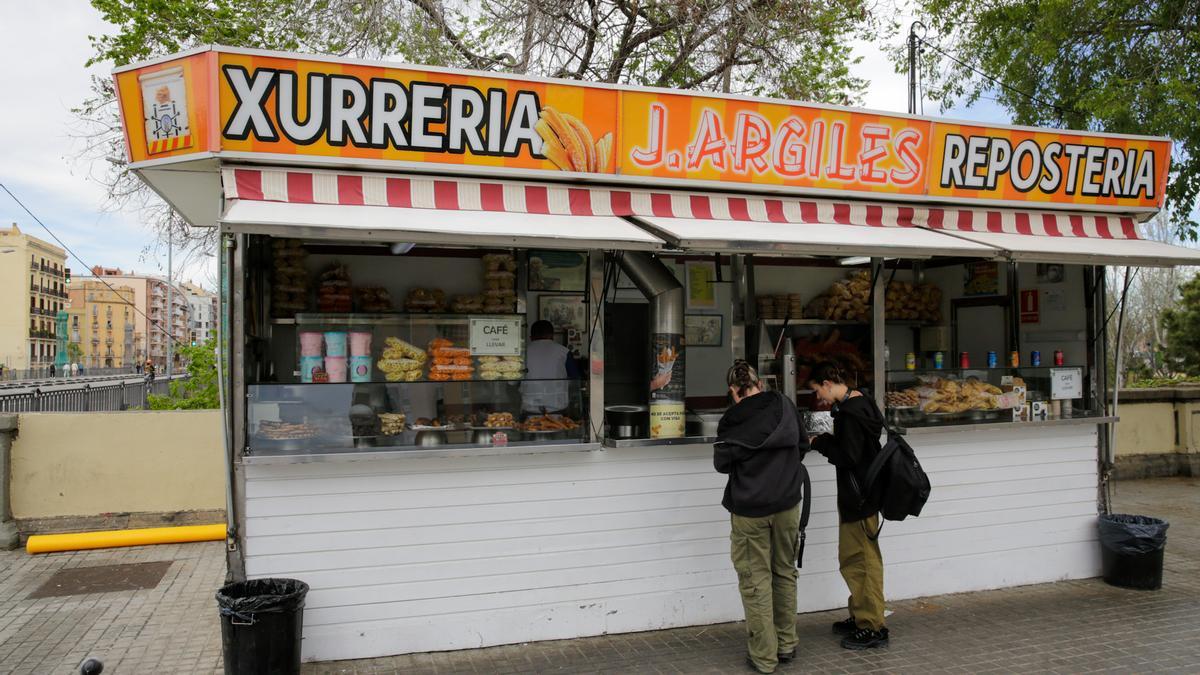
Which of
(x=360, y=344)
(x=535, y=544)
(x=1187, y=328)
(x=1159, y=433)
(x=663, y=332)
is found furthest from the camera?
(x=1187, y=328)

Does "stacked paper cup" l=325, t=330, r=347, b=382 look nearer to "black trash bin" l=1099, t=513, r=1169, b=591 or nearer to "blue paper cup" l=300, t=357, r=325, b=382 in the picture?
"blue paper cup" l=300, t=357, r=325, b=382

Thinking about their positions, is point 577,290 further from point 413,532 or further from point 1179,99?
point 1179,99

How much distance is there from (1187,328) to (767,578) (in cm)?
2345

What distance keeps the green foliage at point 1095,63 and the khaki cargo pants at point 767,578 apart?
9755 mm

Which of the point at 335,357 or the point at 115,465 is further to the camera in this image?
the point at 115,465

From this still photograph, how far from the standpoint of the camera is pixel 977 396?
6434 mm

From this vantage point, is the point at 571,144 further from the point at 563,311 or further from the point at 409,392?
the point at 563,311

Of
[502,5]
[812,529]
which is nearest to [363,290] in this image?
[812,529]

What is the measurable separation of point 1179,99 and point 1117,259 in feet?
21.9

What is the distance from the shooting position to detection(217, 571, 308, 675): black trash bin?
4188 mm

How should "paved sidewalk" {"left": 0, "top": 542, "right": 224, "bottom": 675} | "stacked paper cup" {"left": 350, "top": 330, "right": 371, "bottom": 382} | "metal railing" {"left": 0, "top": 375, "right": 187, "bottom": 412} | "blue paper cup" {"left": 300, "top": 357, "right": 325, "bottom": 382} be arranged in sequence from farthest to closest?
"metal railing" {"left": 0, "top": 375, "right": 187, "bottom": 412} < "stacked paper cup" {"left": 350, "top": 330, "right": 371, "bottom": 382} < "blue paper cup" {"left": 300, "top": 357, "right": 325, "bottom": 382} < "paved sidewalk" {"left": 0, "top": 542, "right": 224, "bottom": 675}

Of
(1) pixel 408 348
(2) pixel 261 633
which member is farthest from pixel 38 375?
(2) pixel 261 633

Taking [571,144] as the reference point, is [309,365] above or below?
below

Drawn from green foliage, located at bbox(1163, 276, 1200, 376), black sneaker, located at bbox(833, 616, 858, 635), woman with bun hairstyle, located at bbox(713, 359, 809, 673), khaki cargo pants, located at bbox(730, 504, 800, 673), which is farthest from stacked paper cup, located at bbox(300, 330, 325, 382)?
green foliage, located at bbox(1163, 276, 1200, 376)
